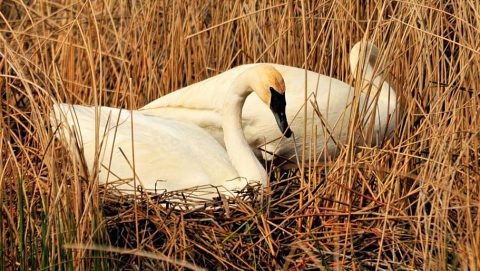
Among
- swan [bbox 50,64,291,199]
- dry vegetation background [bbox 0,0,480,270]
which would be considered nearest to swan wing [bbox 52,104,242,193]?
swan [bbox 50,64,291,199]

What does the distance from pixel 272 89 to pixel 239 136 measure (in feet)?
1.30

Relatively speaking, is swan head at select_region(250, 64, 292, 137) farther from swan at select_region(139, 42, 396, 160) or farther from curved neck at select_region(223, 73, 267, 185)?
swan at select_region(139, 42, 396, 160)

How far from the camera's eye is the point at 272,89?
16.8 ft

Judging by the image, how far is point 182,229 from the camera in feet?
14.0

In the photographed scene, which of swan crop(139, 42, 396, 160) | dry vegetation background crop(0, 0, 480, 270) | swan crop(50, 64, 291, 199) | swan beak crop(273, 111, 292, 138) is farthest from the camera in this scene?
swan crop(139, 42, 396, 160)

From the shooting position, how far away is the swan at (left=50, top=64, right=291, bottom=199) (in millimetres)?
5145

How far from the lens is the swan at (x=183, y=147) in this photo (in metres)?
5.14

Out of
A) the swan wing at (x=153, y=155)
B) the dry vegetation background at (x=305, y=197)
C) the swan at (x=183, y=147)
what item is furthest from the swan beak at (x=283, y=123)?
the swan wing at (x=153, y=155)

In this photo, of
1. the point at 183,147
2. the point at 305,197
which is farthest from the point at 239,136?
the point at 305,197

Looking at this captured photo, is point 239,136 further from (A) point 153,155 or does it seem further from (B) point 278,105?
(A) point 153,155

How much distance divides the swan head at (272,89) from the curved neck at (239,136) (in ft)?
0.37

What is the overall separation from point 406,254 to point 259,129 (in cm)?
182

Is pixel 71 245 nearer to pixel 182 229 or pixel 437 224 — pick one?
pixel 182 229

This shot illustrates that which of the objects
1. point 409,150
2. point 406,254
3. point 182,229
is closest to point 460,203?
point 406,254
